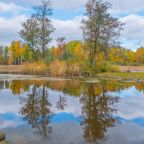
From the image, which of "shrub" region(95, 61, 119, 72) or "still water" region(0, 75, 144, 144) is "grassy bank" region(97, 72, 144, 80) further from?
"still water" region(0, 75, 144, 144)

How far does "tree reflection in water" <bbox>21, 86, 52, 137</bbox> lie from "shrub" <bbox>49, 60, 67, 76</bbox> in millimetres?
25417

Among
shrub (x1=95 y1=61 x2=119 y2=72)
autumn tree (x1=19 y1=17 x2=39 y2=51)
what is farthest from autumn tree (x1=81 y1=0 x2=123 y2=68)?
autumn tree (x1=19 y1=17 x2=39 y2=51)

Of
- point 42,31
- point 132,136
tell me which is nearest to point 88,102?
point 132,136

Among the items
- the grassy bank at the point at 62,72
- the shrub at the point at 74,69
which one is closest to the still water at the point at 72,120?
the grassy bank at the point at 62,72

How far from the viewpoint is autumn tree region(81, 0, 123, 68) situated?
175 feet

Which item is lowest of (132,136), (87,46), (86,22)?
(132,136)

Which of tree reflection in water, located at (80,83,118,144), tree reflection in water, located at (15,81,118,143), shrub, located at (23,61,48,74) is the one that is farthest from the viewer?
shrub, located at (23,61,48,74)

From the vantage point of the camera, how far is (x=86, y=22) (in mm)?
53531

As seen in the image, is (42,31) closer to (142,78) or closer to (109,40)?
(109,40)

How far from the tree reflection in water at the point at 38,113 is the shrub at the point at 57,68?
→ 2542 cm

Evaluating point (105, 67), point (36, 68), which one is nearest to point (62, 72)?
point (36, 68)

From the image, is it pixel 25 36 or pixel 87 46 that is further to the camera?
pixel 25 36

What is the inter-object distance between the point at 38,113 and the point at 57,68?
109ft

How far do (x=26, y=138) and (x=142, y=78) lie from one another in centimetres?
3405
